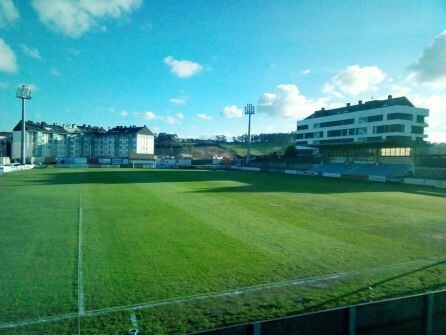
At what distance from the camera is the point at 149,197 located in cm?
2714

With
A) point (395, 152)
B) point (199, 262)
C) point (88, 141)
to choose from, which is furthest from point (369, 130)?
point (88, 141)

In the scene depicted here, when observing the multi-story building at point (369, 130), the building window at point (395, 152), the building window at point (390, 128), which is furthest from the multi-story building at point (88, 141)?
the building window at point (395, 152)

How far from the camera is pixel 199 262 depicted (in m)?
10.7

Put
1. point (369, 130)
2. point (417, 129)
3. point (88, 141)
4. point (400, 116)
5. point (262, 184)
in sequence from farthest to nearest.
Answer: point (88, 141) < point (369, 130) < point (417, 129) < point (400, 116) < point (262, 184)

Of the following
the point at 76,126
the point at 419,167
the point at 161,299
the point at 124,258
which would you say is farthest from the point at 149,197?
the point at 76,126

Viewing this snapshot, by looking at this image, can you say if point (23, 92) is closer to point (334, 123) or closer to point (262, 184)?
point (262, 184)

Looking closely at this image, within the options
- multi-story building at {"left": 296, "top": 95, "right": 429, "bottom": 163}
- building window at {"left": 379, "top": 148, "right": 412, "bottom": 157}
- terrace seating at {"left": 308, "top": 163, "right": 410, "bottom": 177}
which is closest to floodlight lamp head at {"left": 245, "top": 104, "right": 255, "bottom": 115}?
multi-story building at {"left": 296, "top": 95, "right": 429, "bottom": 163}

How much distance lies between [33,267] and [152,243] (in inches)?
171

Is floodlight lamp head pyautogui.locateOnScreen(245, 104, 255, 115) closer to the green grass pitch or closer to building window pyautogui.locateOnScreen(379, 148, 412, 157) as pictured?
building window pyautogui.locateOnScreen(379, 148, 412, 157)

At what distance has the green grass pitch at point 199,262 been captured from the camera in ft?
24.0

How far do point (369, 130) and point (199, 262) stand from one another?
78.1 metres

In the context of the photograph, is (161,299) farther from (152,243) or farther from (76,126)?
(76,126)

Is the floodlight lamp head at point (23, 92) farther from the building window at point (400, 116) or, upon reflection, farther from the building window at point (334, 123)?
the building window at point (400, 116)

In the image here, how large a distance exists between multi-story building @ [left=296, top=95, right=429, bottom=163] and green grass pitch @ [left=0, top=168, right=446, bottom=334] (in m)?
35.6
